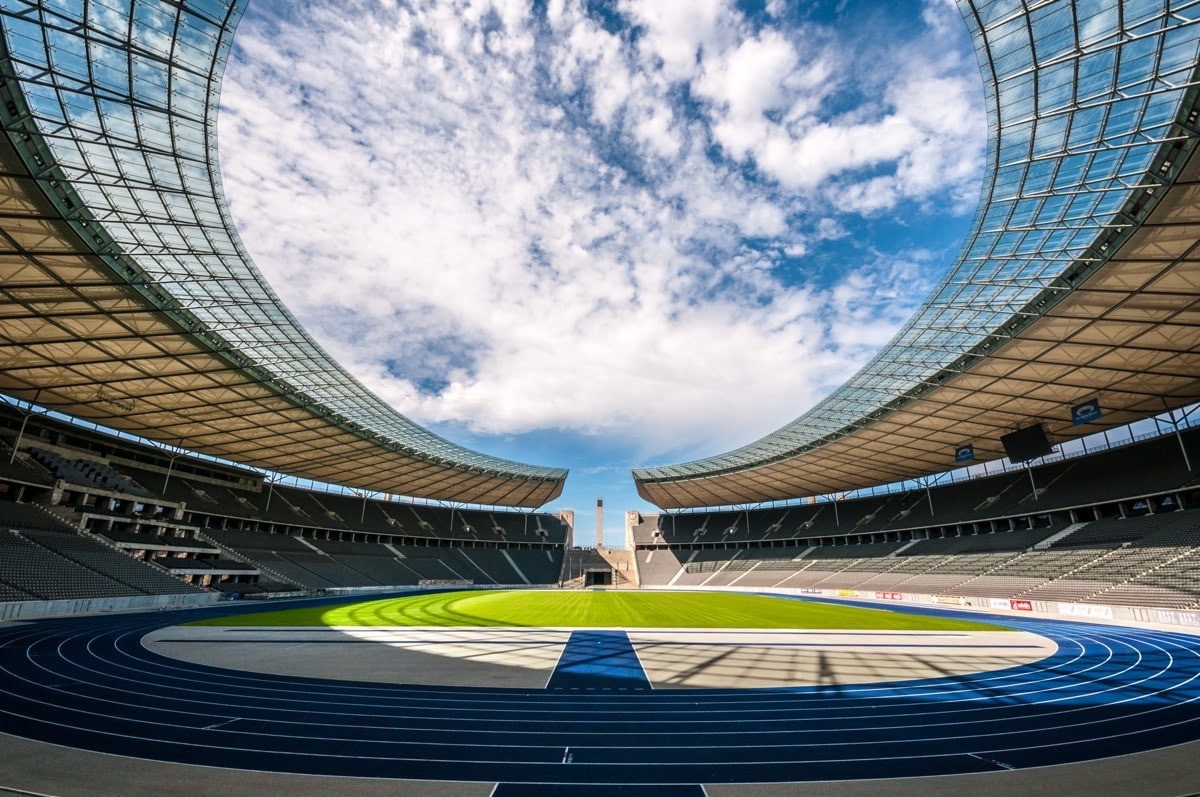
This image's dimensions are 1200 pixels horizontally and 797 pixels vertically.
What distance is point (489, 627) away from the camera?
25203 mm

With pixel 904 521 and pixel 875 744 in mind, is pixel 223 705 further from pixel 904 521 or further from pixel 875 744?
pixel 904 521

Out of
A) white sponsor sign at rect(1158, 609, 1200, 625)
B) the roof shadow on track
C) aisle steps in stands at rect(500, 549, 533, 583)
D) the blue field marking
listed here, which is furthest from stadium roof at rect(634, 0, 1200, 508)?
aisle steps in stands at rect(500, 549, 533, 583)

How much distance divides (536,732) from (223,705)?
274 inches

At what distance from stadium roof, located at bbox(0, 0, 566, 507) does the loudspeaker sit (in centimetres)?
4950

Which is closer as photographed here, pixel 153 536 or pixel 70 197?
pixel 70 197

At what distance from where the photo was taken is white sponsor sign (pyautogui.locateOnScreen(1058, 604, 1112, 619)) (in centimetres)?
2880

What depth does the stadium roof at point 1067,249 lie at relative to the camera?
49.3 feet

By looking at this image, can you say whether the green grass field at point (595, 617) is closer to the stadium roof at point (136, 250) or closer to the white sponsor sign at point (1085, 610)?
the white sponsor sign at point (1085, 610)

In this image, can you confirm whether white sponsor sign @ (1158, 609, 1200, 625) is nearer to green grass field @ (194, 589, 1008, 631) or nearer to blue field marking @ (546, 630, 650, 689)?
green grass field @ (194, 589, 1008, 631)

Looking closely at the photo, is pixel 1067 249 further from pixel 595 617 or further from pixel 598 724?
pixel 595 617

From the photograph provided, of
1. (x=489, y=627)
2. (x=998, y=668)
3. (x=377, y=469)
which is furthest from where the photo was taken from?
(x=377, y=469)

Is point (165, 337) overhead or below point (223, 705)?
overhead

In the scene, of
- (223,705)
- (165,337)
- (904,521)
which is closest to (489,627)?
(223,705)

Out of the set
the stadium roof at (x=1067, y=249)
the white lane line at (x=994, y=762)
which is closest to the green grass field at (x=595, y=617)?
the stadium roof at (x=1067, y=249)
